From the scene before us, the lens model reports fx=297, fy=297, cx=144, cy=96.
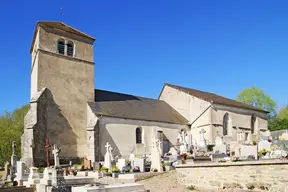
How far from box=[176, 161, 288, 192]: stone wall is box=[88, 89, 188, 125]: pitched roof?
13421mm

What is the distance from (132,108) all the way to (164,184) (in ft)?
51.8

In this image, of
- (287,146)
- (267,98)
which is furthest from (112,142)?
(267,98)

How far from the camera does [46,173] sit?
1142 cm

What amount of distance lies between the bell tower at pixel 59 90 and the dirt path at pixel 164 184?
11008 mm

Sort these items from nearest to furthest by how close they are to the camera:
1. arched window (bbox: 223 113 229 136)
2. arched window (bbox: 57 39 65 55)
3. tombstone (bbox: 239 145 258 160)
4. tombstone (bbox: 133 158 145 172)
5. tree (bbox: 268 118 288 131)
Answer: tombstone (bbox: 239 145 258 160) → tombstone (bbox: 133 158 145 172) → arched window (bbox: 57 39 65 55) → arched window (bbox: 223 113 229 136) → tree (bbox: 268 118 288 131)

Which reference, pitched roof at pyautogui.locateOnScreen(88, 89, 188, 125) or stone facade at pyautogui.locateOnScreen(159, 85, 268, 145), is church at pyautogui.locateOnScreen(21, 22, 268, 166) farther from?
stone facade at pyautogui.locateOnScreen(159, 85, 268, 145)

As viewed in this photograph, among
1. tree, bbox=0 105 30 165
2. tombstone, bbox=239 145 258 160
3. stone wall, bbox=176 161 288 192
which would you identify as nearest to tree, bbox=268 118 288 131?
tombstone, bbox=239 145 258 160

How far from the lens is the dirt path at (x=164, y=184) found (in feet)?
40.9

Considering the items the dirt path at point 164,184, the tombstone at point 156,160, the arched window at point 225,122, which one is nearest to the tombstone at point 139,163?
the tombstone at point 156,160

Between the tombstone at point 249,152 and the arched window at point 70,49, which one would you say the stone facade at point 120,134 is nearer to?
the arched window at point 70,49

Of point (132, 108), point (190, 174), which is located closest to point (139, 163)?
point (190, 174)

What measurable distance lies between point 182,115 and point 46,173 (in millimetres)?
22642

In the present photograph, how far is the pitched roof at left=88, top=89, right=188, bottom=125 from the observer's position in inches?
1041

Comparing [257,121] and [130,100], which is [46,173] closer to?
[130,100]
